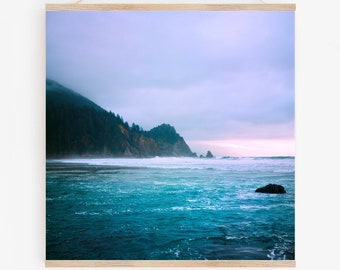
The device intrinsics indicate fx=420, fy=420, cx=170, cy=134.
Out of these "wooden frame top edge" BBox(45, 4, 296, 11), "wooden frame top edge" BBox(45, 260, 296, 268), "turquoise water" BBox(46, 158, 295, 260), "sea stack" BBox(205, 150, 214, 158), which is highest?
"wooden frame top edge" BBox(45, 4, 296, 11)

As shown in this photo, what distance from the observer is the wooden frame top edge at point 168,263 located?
82.7 inches

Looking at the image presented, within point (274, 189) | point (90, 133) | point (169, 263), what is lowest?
point (169, 263)

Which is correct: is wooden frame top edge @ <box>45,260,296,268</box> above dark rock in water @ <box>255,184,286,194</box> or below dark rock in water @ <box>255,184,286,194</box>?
below

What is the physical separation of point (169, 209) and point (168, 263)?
268 millimetres

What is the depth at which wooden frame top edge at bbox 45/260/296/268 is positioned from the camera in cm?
210

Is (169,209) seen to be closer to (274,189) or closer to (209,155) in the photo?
(209,155)

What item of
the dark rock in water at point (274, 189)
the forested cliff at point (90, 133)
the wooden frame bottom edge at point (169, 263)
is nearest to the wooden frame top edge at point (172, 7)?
the forested cliff at point (90, 133)

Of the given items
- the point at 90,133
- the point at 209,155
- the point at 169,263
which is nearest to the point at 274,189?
the point at 209,155

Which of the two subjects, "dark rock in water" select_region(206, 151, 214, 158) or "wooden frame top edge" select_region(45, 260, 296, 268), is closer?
"wooden frame top edge" select_region(45, 260, 296, 268)

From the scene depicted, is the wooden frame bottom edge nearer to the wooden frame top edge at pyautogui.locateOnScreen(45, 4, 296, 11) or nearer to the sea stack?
the sea stack

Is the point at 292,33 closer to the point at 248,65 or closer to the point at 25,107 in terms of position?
the point at 248,65

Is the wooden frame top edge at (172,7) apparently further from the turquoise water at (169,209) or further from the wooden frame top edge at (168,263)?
the wooden frame top edge at (168,263)

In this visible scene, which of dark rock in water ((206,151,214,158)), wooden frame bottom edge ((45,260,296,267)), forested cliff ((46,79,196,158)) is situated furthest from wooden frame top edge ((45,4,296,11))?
wooden frame bottom edge ((45,260,296,267))

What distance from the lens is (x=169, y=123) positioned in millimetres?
2180
